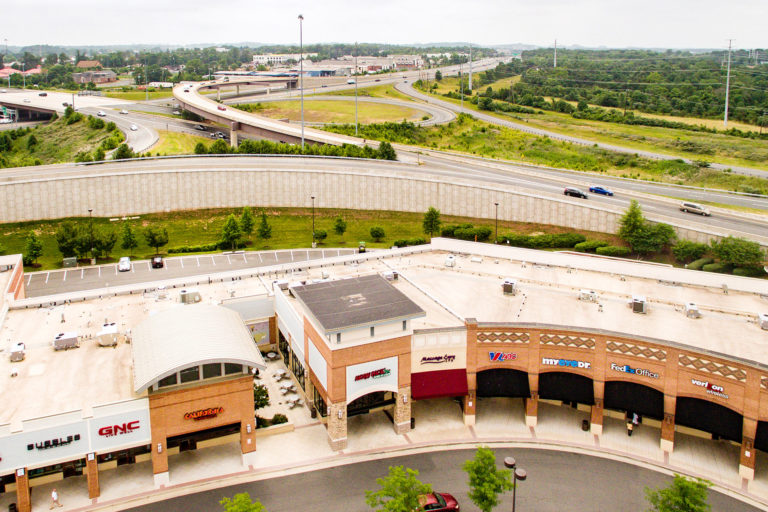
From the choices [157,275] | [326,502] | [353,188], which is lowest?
[326,502]

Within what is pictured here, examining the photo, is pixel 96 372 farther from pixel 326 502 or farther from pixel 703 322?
pixel 703 322

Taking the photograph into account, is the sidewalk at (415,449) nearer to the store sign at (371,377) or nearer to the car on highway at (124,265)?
the store sign at (371,377)

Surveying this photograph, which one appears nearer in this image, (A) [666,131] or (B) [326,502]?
(B) [326,502]

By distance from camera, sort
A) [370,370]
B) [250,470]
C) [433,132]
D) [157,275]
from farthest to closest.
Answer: [433,132]
[157,275]
[370,370]
[250,470]

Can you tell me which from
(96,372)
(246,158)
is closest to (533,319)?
(96,372)

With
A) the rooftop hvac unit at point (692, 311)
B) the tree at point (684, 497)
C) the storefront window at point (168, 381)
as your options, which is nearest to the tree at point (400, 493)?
the tree at point (684, 497)

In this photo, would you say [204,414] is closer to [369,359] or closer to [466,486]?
[369,359]
